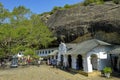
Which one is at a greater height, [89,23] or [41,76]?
[89,23]

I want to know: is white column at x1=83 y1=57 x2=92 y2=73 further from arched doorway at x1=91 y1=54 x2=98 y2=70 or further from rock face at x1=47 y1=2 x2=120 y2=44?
rock face at x1=47 y1=2 x2=120 y2=44

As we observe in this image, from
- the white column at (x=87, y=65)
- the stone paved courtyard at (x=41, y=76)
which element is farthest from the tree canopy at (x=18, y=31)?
the white column at (x=87, y=65)

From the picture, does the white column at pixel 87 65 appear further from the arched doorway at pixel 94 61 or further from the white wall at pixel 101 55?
the arched doorway at pixel 94 61

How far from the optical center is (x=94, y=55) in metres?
33.5

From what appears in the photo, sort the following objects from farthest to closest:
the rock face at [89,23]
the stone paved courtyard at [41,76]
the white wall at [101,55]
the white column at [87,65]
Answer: the rock face at [89,23], the white wall at [101,55], the white column at [87,65], the stone paved courtyard at [41,76]

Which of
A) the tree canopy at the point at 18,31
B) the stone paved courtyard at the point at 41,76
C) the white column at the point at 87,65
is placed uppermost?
the tree canopy at the point at 18,31

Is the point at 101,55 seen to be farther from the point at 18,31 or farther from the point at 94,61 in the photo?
the point at 18,31

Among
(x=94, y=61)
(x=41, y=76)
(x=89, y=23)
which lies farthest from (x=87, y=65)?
(x=89, y=23)

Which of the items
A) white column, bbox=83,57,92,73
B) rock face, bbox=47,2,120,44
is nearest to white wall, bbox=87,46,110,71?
white column, bbox=83,57,92,73

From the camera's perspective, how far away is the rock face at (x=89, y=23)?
140ft

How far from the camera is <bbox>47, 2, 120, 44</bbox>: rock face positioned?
42562 millimetres

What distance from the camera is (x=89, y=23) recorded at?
49.2 metres

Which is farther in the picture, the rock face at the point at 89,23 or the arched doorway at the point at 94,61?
the rock face at the point at 89,23

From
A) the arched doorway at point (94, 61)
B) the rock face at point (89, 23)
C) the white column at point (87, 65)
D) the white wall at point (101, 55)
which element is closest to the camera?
the white column at point (87, 65)
